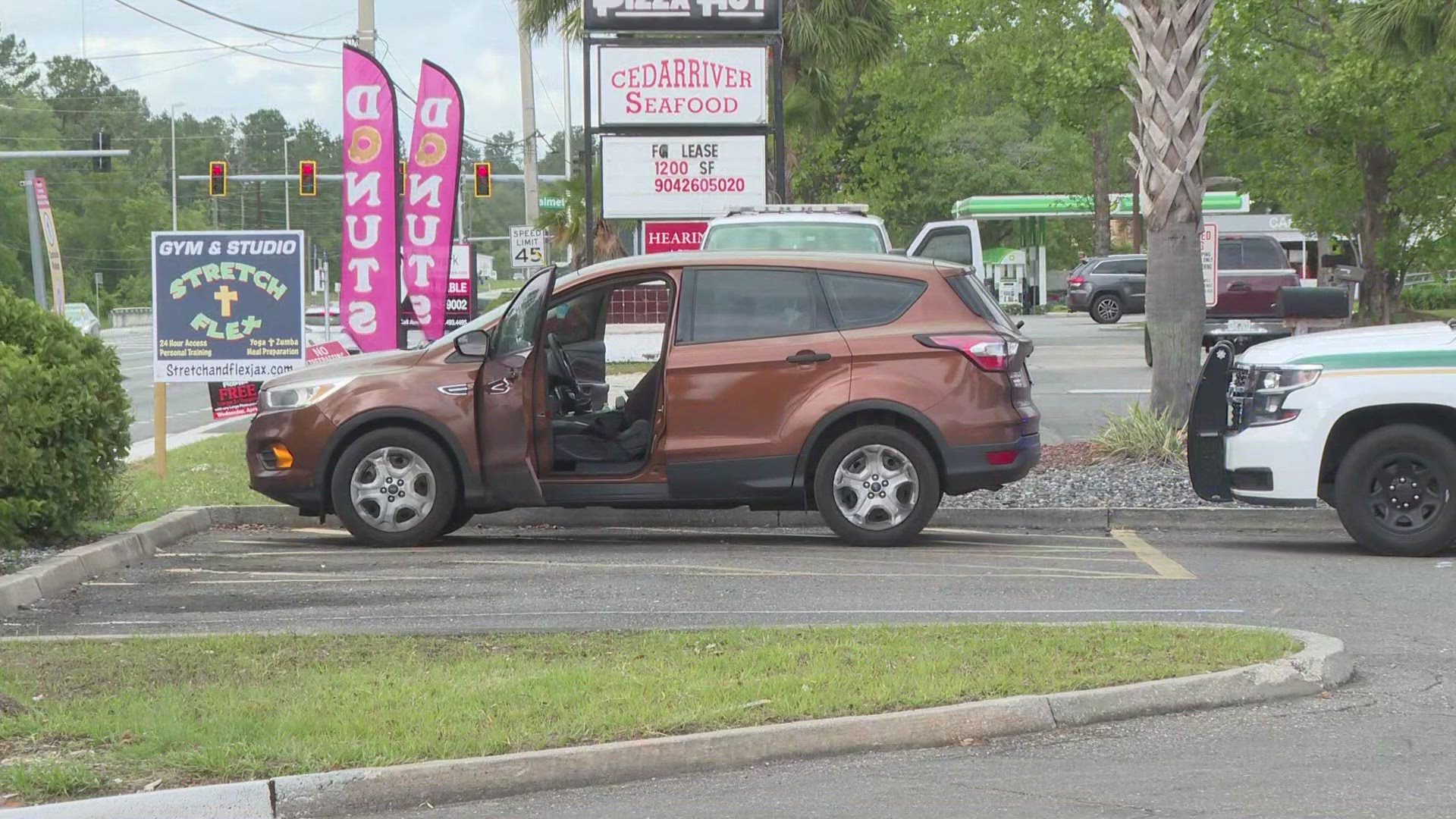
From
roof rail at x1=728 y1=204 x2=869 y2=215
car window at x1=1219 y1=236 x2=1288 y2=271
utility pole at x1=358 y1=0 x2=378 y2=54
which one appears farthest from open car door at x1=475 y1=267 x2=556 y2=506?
car window at x1=1219 y1=236 x2=1288 y2=271

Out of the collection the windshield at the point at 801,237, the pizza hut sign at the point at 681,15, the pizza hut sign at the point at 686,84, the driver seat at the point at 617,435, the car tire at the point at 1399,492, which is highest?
the pizza hut sign at the point at 681,15

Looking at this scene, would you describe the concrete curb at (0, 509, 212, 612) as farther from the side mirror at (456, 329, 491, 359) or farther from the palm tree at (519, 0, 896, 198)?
the palm tree at (519, 0, 896, 198)

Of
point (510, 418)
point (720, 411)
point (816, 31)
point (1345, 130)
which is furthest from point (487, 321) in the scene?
point (1345, 130)

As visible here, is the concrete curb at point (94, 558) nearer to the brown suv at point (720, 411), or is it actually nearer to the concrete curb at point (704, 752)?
the brown suv at point (720, 411)

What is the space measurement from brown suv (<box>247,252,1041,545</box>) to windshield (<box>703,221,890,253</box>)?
16.2ft

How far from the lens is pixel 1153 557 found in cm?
1047

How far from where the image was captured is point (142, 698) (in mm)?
6395

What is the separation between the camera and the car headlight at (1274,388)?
33.8 ft

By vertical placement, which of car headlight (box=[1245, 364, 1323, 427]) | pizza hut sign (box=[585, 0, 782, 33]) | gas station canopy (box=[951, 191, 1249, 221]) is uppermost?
gas station canopy (box=[951, 191, 1249, 221])

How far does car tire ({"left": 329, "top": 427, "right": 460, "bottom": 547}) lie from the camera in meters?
10.9

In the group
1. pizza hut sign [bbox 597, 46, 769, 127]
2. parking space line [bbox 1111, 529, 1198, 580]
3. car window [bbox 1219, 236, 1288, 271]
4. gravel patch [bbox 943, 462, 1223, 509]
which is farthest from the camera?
car window [bbox 1219, 236, 1288, 271]

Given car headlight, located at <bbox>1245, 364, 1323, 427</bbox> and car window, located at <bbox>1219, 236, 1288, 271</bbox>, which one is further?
car window, located at <bbox>1219, 236, 1288, 271</bbox>

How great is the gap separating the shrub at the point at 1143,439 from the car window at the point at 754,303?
13.9 ft

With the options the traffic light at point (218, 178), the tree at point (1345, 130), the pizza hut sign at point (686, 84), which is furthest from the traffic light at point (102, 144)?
the tree at point (1345, 130)
